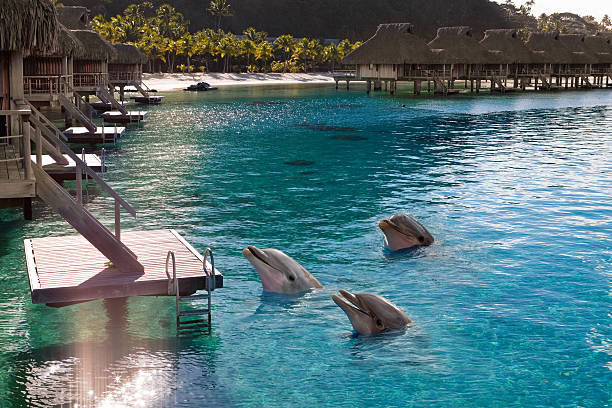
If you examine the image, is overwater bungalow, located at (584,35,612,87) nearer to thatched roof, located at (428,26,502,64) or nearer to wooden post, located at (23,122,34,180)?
thatched roof, located at (428,26,502,64)

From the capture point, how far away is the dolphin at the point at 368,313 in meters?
10.3

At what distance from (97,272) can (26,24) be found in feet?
22.9

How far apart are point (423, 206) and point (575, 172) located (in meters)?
9.06

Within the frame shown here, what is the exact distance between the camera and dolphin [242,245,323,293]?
11.7 meters

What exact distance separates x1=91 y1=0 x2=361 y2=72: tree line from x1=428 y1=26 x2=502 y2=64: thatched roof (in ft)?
139

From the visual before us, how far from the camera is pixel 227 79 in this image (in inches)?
4508

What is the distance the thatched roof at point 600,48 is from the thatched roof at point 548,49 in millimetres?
5371

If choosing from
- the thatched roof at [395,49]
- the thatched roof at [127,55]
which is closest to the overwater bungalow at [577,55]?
the thatched roof at [395,49]

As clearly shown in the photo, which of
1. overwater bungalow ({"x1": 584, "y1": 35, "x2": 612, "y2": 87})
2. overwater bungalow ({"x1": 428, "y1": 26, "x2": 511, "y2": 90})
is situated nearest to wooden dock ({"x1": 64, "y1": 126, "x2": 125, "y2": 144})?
overwater bungalow ({"x1": 428, "y1": 26, "x2": 511, "y2": 90})

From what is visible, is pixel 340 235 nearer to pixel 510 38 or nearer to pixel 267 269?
pixel 267 269

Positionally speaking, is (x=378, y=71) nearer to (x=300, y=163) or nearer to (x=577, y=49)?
(x=577, y=49)

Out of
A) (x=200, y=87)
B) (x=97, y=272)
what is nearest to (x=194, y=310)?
(x=97, y=272)

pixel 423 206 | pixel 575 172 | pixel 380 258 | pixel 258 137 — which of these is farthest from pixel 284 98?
pixel 380 258

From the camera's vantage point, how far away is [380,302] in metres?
10.5
